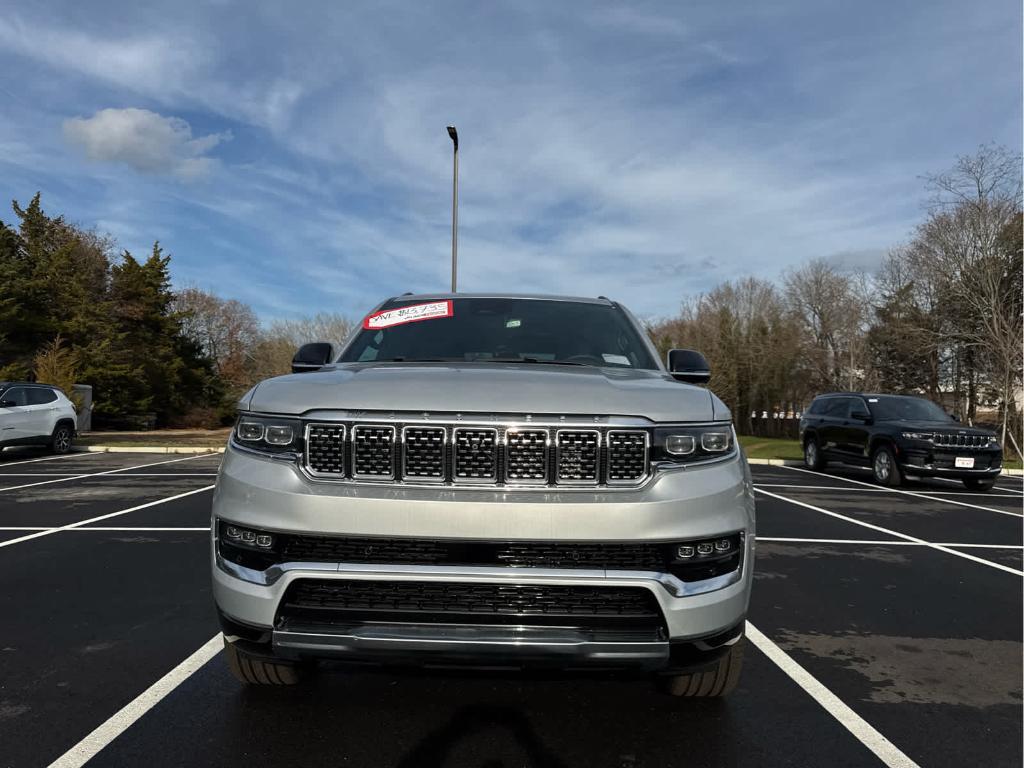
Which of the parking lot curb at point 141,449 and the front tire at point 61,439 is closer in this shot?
the front tire at point 61,439

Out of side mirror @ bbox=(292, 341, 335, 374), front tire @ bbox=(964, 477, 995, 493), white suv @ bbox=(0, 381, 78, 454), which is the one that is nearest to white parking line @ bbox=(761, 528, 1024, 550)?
side mirror @ bbox=(292, 341, 335, 374)

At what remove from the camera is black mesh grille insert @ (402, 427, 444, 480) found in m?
2.42

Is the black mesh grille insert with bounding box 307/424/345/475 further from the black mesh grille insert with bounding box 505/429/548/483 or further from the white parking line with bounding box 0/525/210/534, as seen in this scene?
the white parking line with bounding box 0/525/210/534

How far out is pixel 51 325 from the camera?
35.2m

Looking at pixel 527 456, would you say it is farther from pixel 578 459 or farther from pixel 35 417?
pixel 35 417

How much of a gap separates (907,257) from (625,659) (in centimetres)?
3660

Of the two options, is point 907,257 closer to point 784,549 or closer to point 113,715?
point 784,549

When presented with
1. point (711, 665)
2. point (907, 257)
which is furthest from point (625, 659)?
point (907, 257)

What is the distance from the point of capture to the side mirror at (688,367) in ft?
11.6

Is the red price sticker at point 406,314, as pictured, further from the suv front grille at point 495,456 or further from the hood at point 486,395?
the suv front grille at point 495,456

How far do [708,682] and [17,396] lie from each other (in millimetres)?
16976

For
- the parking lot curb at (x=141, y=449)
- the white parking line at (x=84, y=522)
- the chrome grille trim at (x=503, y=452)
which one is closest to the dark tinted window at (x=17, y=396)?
the parking lot curb at (x=141, y=449)

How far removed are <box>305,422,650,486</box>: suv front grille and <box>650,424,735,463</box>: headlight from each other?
0.18ft

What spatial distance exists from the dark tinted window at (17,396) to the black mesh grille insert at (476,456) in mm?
16208
